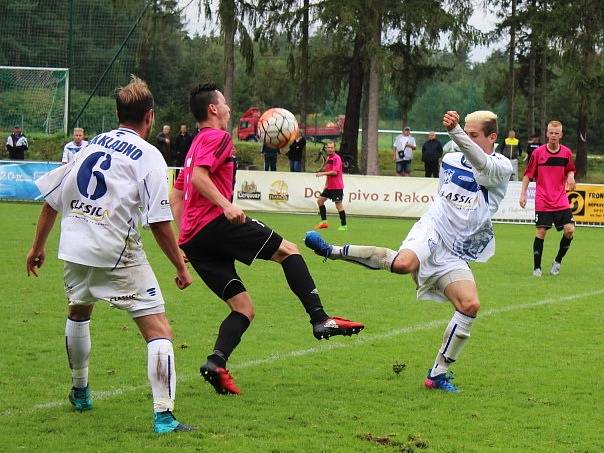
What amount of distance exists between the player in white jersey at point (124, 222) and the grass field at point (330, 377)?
19.9 inches

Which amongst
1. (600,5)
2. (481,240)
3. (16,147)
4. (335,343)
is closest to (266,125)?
(335,343)

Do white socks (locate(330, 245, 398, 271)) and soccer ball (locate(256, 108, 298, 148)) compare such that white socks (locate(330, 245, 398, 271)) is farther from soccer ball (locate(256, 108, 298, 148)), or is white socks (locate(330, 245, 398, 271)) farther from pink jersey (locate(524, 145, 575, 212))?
pink jersey (locate(524, 145, 575, 212))

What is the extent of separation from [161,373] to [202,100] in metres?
1.87

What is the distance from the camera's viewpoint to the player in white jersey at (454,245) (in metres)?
6.79

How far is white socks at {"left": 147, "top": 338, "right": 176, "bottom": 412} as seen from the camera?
5.42 metres

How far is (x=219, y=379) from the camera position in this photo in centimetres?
641

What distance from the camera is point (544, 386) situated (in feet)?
23.3

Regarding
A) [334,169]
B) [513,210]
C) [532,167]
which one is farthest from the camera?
[513,210]

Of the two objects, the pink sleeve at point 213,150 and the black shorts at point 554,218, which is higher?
the pink sleeve at point 213,150

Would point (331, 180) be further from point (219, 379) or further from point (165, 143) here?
point (219, 379)

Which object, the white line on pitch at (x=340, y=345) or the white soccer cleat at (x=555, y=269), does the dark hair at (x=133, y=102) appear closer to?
the white line on pitch at (x=340, y=345)

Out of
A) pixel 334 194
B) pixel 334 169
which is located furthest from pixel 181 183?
pixel 334 194

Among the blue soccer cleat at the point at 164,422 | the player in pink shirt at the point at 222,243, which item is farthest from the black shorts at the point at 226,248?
the blue soccer cleat at the point at 164,422

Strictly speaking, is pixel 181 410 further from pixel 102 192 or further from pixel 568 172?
pixel 568 172
